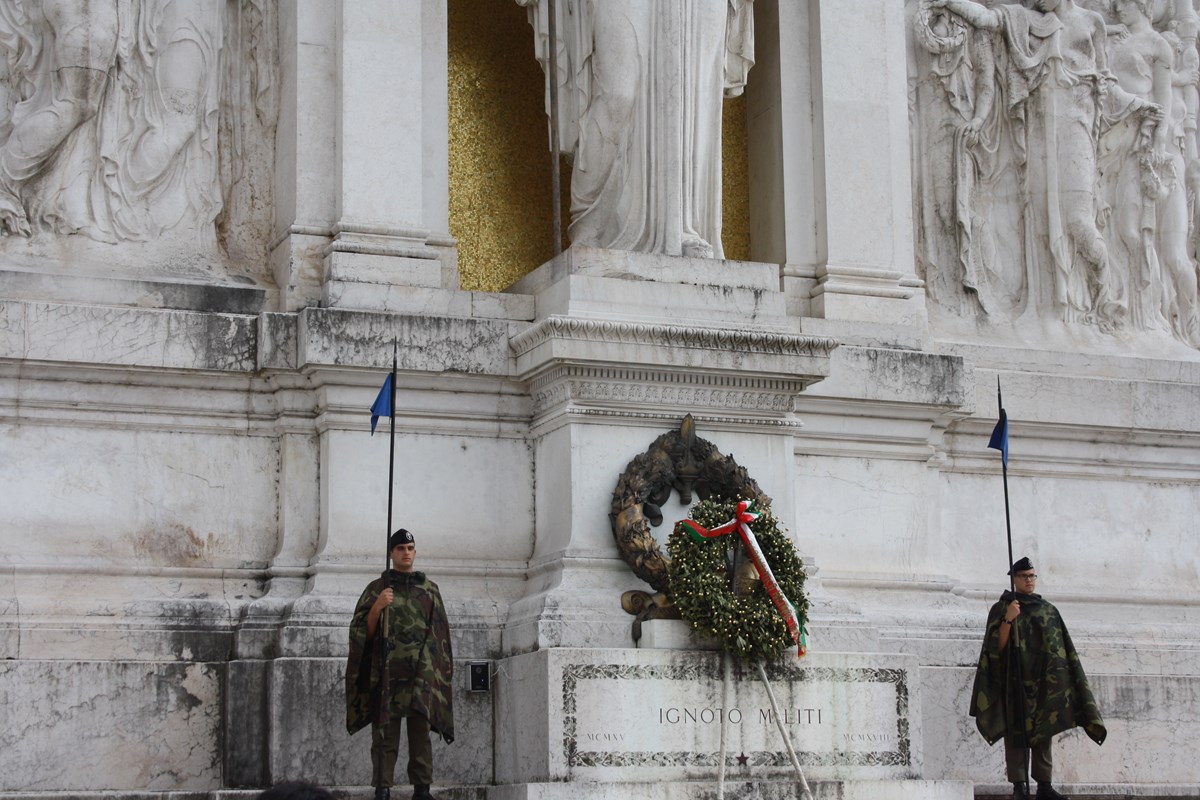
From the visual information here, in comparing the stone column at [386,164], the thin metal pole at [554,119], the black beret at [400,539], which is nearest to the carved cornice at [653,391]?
the stone column at [386,164]

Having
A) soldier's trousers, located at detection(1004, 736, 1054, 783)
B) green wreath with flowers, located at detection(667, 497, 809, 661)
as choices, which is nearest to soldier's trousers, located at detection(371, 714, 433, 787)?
green wreath with flowers, located at detection(667, 497, 809, 661)

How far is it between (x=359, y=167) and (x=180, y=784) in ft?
16.8

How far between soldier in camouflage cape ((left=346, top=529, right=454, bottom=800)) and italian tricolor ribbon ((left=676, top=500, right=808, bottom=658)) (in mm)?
2307

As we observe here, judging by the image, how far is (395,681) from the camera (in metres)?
14.6

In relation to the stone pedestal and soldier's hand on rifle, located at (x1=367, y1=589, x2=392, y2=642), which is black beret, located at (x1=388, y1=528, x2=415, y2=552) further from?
the stone pedestal

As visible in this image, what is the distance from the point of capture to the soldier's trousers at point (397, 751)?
14.5m

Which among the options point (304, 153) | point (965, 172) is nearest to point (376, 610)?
point (304, 153)

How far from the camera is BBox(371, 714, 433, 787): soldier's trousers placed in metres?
14.5

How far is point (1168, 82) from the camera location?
21344mm

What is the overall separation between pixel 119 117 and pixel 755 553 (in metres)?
6.30

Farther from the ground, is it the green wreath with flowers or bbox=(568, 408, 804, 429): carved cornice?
bbox=(568, 408, 804, 429): carved cornice

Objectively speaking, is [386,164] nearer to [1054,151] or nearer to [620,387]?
[620,387]

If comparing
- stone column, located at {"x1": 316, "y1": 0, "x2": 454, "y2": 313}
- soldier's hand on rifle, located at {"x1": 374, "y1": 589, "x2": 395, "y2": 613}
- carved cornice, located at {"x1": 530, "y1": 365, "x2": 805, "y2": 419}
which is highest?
stone column, located at {"x1": 316, "y1": 0, "x2": 454, "y2": 313}

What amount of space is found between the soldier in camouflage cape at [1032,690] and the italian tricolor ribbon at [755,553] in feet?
4.84
